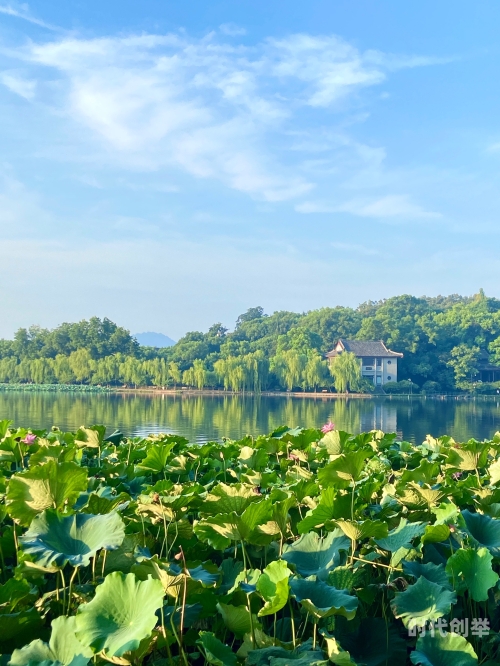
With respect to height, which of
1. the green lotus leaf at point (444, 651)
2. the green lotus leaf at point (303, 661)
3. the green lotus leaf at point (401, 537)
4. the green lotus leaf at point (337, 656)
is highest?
the green lotus leaf at point (401, 537)

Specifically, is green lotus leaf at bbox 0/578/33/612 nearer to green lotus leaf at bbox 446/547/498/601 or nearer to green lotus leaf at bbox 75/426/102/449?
green lotus leaf at bbox 446/547/498/601

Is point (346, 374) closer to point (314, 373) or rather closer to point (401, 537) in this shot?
point (314, 373)

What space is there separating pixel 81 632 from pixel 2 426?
153 cm

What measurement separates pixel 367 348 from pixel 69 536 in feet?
136

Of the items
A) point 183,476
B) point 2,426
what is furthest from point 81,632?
point 2,426

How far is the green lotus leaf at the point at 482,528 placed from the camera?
999mm

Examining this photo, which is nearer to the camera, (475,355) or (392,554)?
(392,554)

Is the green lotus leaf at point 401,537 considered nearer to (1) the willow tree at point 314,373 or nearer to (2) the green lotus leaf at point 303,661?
(2) the green lotus leaf at point 303,661

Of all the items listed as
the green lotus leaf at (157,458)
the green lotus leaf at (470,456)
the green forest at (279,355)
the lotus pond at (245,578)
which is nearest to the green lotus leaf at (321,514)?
the lotus pond at (245,578)

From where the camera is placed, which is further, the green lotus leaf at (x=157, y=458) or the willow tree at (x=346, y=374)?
the willow tree at (x=346, y=374)

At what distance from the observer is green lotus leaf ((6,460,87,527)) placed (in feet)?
2.88

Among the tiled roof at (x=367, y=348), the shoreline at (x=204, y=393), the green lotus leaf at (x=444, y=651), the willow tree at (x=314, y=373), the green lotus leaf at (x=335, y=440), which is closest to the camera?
the green lotus leaf at (x=444, y=651)

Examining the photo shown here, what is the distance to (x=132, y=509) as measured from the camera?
110 cm

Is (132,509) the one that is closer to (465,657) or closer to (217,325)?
(465,657)
